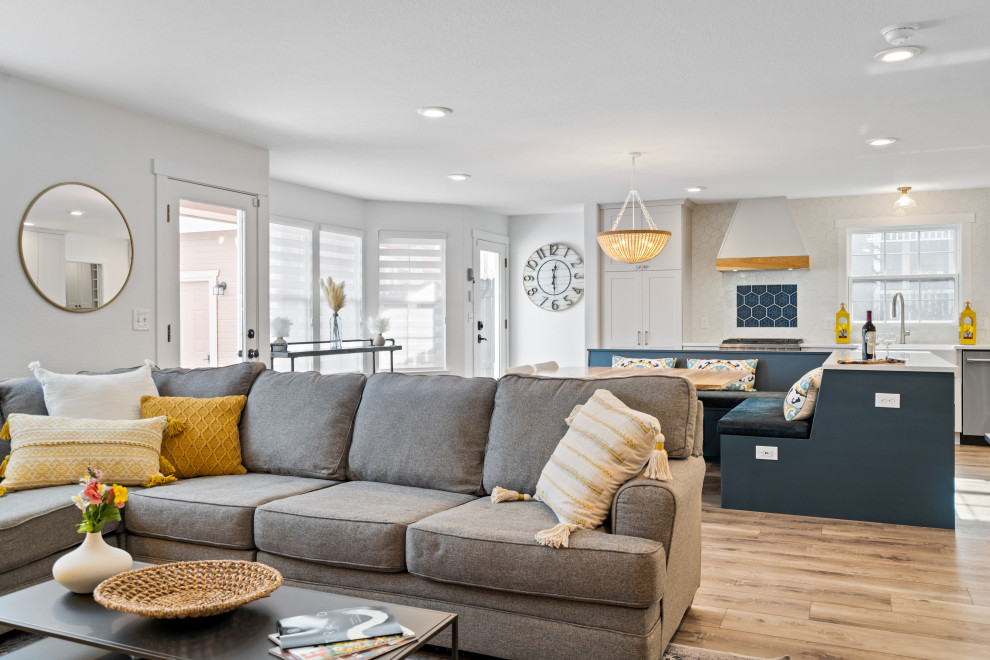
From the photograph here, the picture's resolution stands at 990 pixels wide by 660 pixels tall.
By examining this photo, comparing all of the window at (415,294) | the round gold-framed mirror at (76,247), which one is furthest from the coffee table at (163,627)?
the window at (415,294)

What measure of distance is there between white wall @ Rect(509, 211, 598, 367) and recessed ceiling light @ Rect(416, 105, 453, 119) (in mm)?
4525

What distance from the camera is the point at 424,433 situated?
124 inches

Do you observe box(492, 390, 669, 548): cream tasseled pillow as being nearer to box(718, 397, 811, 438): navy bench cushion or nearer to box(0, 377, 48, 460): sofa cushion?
box(718, 397, 811, 438): navy bench cushion

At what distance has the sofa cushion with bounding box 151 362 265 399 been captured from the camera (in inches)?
144

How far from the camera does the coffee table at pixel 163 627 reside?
Result: 1713 millimetres

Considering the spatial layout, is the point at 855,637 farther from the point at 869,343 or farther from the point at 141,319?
the point at 141,319

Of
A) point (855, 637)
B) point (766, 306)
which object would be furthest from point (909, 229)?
point (855, 637)

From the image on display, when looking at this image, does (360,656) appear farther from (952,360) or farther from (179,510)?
(952,360)

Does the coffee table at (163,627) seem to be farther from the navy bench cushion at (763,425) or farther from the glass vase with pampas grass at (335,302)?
the glass vase with pampas grass at (335,302)

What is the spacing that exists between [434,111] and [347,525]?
104 inches

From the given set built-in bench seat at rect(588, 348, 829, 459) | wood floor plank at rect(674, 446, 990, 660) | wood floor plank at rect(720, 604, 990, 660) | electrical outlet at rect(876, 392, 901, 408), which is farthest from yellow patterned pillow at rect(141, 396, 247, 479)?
built-in bench seat at rect(588, 348, 829, 459)

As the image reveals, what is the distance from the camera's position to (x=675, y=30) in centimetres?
320

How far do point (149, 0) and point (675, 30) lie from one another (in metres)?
2.10

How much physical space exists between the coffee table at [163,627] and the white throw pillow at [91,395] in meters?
1.35
